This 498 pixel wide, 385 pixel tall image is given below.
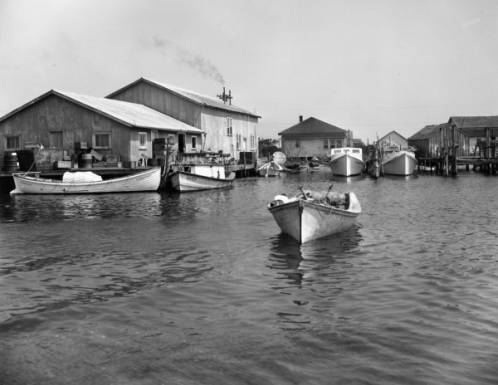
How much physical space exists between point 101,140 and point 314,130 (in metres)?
51.8

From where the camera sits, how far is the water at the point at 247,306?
7.24 metres

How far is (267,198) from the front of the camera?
31.4 meters

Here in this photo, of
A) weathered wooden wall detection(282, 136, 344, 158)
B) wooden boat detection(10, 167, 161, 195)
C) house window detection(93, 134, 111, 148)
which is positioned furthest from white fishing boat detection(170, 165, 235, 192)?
weathered wooden wall detection(282, 136, 344, 158)

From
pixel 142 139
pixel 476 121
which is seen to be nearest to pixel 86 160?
pixel 142 139

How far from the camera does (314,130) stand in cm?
8612

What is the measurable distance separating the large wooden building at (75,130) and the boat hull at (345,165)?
20.8 m

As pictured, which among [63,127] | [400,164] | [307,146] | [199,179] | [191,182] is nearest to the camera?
[191,182]

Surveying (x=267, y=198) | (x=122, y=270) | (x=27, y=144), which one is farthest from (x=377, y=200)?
(x=27, y=144)

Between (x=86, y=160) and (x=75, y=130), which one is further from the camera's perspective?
(x=75, y=130)

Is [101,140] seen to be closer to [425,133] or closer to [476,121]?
[476,121]

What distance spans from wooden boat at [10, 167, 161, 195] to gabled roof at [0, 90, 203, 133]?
531cm

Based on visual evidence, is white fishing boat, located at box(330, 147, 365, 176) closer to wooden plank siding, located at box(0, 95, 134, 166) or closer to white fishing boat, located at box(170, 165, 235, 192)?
white fishing boat, located at box(170, 165, 235, 192)

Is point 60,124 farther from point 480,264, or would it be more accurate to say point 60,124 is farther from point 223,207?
point 480,264

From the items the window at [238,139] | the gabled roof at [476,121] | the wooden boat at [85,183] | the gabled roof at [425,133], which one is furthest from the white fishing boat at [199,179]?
the gabled roof at [425,133]
